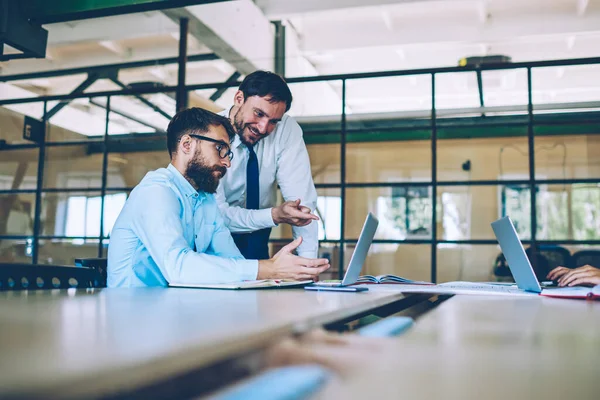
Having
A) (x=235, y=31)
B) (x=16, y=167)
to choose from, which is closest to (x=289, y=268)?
(x=235, y=31)

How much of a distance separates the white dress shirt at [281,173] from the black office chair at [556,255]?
3.24m

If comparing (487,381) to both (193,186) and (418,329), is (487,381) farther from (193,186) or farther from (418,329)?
(193,186)

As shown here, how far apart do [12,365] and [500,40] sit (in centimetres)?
569

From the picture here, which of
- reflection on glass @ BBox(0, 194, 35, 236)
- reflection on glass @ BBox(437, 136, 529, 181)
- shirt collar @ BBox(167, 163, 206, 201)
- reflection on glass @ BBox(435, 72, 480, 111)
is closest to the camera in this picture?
shirt collar @ BBox(167, 163, 206, 201)

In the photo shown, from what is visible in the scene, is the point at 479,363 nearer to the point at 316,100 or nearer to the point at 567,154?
the point at 316,100

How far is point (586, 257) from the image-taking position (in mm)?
4945

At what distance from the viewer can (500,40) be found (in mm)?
A: 5395

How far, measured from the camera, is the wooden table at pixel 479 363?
0.40 meters

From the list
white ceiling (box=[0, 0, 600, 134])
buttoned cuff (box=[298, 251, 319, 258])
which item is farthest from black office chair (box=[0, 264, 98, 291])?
white ceiling (box=[0, 0, 600, 134])

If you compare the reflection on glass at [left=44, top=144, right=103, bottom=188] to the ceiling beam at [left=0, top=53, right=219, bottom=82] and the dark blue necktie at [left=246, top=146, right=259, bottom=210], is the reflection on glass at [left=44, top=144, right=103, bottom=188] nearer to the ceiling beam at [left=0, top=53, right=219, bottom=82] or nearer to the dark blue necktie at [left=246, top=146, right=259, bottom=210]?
the ceiling beam at [left=0, top=53, right=219, bottom=82]

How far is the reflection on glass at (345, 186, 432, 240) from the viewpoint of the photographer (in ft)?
19.6

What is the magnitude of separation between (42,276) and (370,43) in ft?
15.3

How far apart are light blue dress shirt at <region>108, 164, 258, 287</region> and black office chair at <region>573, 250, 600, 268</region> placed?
153 inches

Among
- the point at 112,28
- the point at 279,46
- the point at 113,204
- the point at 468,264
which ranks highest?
the point at 112,28
